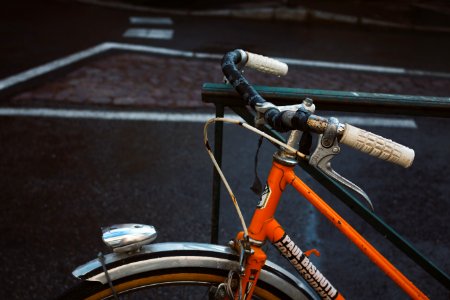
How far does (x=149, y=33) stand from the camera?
802cm

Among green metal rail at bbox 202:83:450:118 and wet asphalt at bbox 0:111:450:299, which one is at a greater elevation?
green metal rail at bbox 202:83:450:118

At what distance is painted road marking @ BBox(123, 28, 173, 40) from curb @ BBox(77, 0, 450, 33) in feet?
4.88

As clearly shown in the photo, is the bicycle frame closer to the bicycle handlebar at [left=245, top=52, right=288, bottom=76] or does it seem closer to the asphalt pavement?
the bicycle handlebar at [left=245, top=52, right=288, bottom=76]

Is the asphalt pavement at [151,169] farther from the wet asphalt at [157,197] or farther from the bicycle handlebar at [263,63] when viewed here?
the bicycle handlebar at [263,63]

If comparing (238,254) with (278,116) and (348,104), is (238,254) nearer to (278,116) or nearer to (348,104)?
(278,116)

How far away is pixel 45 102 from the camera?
210 inches

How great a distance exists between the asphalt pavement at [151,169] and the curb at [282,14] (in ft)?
7.84

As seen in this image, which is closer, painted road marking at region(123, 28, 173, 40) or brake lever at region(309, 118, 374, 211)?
brake lever at region(309, 118, 374, 211)

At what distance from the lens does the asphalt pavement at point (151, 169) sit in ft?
10.8

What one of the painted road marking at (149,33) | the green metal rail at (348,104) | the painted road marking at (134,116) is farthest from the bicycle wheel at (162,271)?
the painted road marking at (149,33)

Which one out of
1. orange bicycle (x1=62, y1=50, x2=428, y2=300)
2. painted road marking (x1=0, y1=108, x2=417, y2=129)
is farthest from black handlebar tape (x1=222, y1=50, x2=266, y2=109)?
painted road marking (x1=0, y1=108, x2=417, y2=129)

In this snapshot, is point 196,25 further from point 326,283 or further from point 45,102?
point 326,283

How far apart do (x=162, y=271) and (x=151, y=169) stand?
8.79 ft

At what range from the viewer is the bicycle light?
4.99ft
